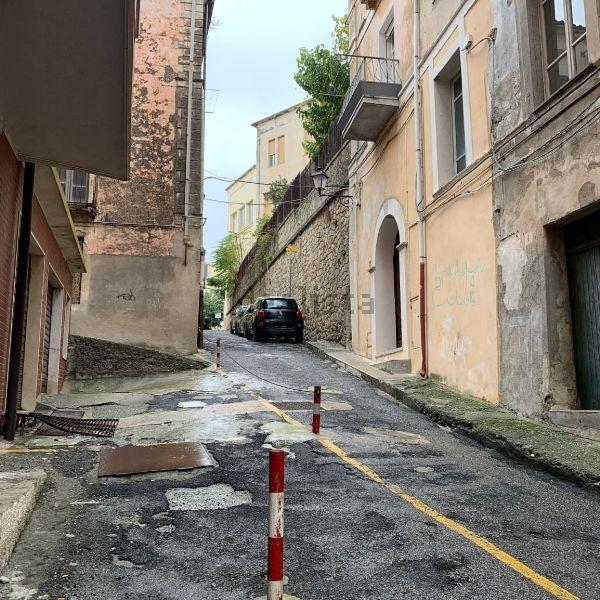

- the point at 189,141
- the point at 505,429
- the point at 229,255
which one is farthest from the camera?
the point at 229,255

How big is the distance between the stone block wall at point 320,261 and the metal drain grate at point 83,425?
Answer: 31.6ft

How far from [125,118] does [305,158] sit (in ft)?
117

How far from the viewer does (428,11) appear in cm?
1133

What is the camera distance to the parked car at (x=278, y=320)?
20391 mm

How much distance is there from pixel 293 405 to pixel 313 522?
16.4 ft

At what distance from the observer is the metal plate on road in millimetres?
5257

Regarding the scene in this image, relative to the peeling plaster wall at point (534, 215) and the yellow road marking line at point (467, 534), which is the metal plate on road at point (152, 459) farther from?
the peeling plaster wall at point (534, 215)

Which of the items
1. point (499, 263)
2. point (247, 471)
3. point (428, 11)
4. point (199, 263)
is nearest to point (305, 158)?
point (199, 263)

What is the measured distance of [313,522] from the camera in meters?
3.98

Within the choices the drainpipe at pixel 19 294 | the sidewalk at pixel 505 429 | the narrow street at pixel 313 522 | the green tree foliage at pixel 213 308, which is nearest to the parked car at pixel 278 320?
the sidewalk at pixel 505 429

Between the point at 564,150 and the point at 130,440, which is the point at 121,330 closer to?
the point at 130,440

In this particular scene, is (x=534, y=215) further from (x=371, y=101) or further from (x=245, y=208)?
(x=245, y=208)

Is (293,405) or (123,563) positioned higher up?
(293,405)

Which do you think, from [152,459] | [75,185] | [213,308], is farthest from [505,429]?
[213,308]
